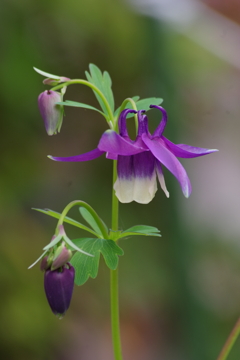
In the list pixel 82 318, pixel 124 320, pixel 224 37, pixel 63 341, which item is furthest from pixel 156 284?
pixel 224 37

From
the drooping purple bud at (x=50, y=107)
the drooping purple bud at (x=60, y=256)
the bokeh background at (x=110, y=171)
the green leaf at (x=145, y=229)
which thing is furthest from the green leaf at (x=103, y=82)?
the bokeh background at (x=110, y=171)

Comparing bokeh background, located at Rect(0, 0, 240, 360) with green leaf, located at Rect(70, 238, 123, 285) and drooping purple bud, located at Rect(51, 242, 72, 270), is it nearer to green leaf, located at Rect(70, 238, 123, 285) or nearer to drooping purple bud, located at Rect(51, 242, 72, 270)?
green leaf, located at Rect(70, 238, 123, 285)

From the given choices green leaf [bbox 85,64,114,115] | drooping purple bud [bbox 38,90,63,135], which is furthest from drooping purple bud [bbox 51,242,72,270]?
green leaf [bbox 85,64,114,115]

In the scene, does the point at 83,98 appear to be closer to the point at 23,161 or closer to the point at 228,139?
the point at 23,161

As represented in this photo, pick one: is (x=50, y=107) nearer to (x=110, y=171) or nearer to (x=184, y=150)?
(x=184, y=150)

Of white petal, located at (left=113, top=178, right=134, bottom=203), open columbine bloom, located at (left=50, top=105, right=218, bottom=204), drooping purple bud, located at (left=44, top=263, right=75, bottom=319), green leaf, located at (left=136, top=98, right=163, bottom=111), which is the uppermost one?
green leaf, located at (left=136, top=98, right=163, bottom=111)

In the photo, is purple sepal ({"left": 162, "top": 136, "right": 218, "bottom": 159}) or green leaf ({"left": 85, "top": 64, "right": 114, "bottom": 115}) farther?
green leaf ({"left": 85, "top": 64, "right": 114, "bottom": 115})

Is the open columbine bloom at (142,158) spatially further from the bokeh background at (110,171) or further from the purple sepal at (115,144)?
the bokeh background at (110,171)
